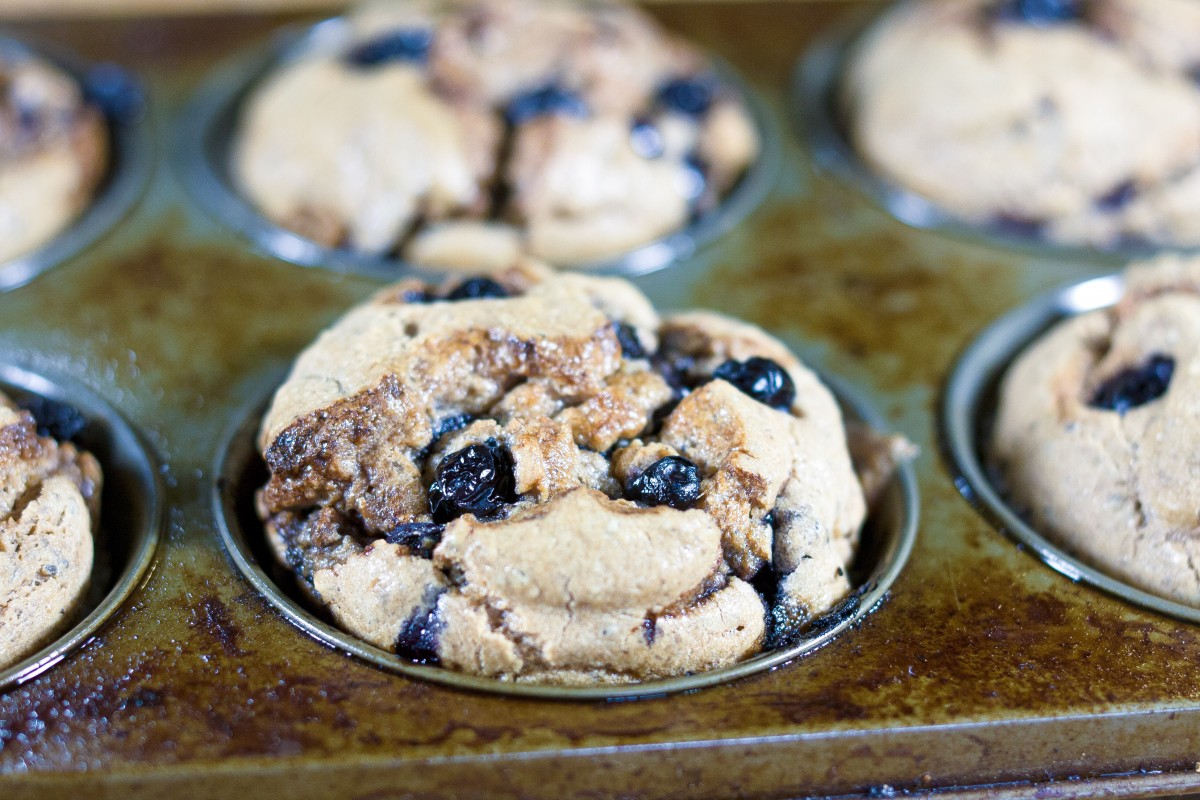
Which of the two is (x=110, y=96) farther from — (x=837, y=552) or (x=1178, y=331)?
(x=1178, y=331)

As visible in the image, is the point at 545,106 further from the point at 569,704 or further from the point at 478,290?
the point at 569,704

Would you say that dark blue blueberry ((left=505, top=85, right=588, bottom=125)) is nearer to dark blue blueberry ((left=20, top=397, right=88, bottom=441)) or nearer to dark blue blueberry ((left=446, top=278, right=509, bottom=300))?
dark blue blueberry ((left=446, top=278, right=509, bottom=300))

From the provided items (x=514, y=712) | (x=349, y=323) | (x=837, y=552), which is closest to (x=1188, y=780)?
(x=837, y=552)

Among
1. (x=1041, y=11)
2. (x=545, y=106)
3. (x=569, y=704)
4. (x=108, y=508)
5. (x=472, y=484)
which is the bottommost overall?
(x=108, y=508)

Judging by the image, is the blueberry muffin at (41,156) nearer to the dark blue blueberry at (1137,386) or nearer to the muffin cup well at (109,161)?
the muffin cup well at (109,161)

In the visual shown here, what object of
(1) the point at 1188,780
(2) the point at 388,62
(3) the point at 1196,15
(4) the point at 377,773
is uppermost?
(3) the point at 1196,15

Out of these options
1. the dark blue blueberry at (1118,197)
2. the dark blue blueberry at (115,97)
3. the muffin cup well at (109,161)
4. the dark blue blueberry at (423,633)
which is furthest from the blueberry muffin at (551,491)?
the dark blue blueberry at (115,97)

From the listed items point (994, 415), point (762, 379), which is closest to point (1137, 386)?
point (994, 415)
